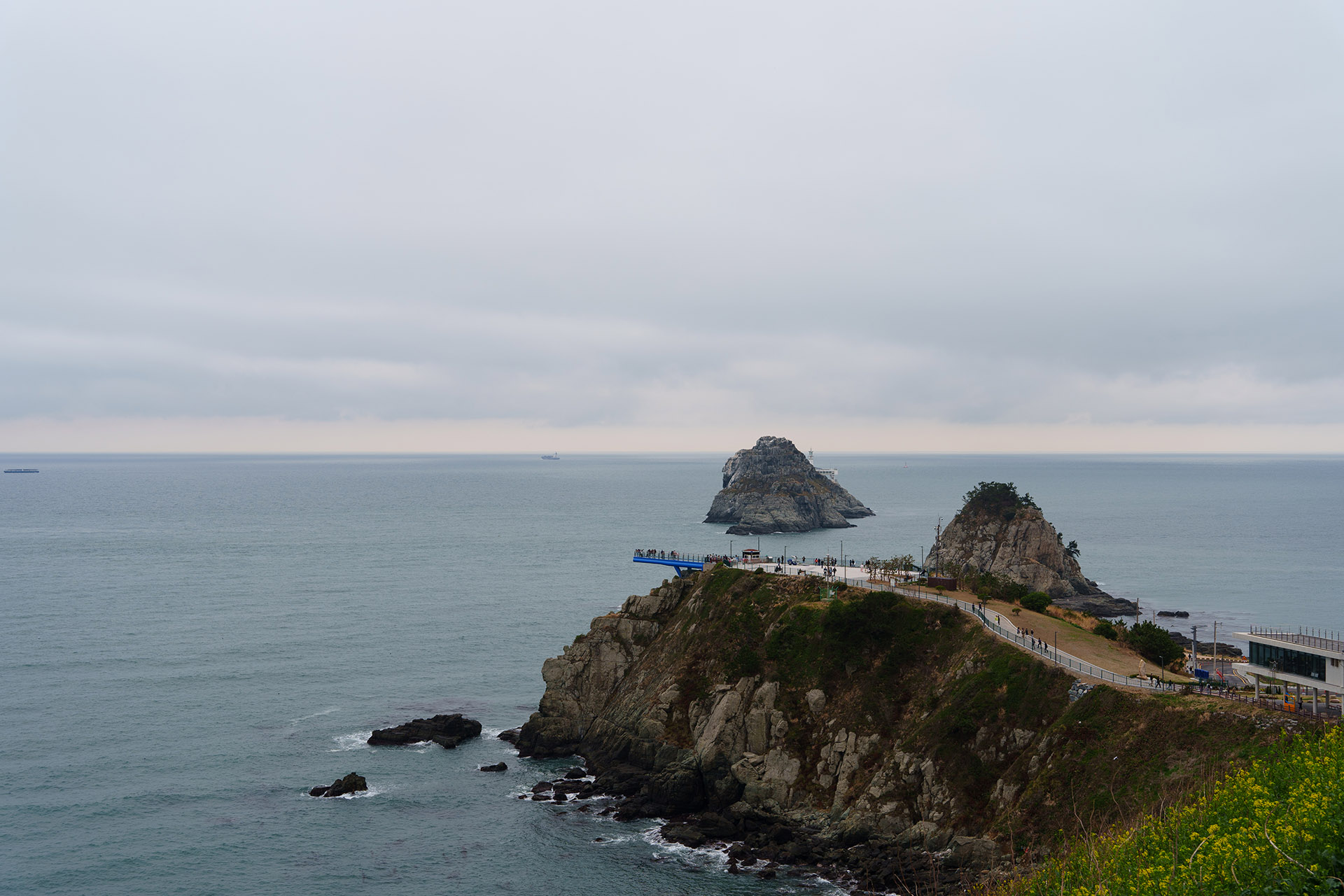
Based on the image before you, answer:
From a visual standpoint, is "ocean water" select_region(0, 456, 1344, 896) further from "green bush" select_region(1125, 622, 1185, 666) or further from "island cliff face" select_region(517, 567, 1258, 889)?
"green bush" select_region(1125, 622, 1185, 666)

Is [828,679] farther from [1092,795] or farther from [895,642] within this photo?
[1092,795]

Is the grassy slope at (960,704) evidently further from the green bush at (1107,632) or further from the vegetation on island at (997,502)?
the vegetation on island at (997,502)

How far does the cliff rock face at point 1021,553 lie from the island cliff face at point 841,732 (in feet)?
218

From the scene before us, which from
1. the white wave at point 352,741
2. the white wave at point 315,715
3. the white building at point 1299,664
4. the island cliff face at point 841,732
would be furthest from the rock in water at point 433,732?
the white building at point 1299,664

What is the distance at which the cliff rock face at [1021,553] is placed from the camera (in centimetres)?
14262

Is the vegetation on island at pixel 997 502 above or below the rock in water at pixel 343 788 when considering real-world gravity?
above

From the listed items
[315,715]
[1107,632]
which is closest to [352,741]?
[315,715]

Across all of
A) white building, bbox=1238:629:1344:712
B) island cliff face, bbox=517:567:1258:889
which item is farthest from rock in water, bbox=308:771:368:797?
white building, bbox=1238:629:1344:712

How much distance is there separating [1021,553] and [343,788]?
4601 inches

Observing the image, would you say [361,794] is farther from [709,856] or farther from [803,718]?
[803,718]

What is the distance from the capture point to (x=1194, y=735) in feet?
176

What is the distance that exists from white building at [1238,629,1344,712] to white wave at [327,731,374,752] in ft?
248

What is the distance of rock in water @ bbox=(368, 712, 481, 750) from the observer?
83312 mm

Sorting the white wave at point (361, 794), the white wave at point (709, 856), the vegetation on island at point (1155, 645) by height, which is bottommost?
the white wave at point (709, 856)
